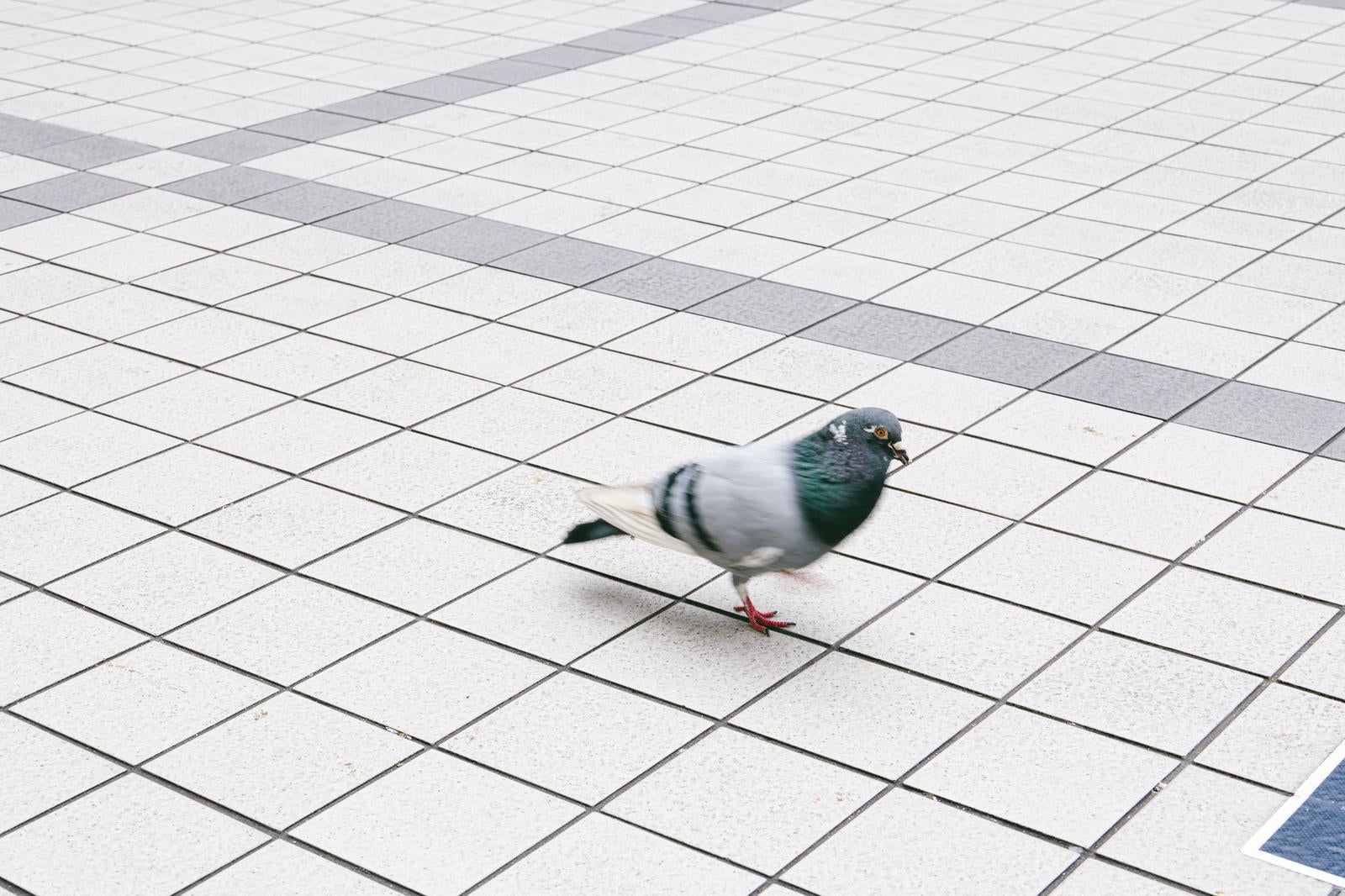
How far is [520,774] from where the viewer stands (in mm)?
3484

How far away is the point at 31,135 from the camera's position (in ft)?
Answer: 26.8

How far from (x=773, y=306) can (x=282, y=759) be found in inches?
118

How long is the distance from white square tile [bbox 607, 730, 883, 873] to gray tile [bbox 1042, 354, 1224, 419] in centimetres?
216

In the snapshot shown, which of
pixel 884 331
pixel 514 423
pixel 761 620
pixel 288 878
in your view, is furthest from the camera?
pixel 884 331

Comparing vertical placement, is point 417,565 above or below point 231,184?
below

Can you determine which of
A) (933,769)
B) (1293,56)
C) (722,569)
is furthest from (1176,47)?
(933,769)

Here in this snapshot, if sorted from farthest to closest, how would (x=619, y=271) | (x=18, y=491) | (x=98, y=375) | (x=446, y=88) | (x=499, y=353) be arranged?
(x=446, y=88) → (x=619, y=271) → (x=499, y=353) → (x=98, y=375) → (x=18, y=491)

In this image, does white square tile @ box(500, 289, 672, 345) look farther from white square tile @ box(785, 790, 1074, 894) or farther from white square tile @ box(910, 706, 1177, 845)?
white square tile @ box(785, 790, 1074, 894)

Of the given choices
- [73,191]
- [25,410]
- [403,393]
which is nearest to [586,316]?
[403,393]

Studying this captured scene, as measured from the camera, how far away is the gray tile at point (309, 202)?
7.03 m

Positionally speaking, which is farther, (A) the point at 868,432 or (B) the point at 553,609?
(B) the point at 553,609

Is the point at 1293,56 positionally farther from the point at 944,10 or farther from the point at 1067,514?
the point at 1067,514

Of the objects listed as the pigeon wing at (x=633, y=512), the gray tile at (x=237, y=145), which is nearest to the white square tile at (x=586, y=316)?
the pigeon wing at (x=633, y=512)

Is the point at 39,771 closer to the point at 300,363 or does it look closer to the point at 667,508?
the point at 667,508
